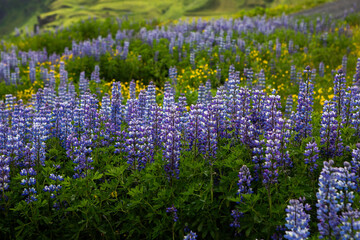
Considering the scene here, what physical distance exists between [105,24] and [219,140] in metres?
14.9

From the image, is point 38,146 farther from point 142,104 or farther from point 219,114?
point 219,114

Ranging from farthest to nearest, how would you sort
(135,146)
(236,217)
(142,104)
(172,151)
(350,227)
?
(142,104) < (135,146) < (172,151) < (236,217) < (350,227)

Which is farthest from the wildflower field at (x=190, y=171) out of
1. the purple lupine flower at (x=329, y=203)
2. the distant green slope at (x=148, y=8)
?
the distant green slope at (x=148, y=8)

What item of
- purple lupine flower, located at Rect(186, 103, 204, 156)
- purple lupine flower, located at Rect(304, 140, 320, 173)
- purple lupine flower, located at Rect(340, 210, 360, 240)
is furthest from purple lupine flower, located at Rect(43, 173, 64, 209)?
purple lupine flower, located at Rect(340, 210, 360, 240)

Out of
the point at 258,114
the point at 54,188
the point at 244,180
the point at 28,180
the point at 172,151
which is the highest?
the point at 258,114

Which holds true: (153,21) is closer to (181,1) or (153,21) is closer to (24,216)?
(24,216)

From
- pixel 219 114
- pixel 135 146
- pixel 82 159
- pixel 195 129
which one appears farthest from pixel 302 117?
pixel 82 159

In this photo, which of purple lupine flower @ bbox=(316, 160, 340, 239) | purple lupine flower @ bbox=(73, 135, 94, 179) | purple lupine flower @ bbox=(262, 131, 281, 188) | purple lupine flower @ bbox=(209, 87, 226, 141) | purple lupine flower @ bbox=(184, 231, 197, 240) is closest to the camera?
purple lupine flower @ bbox=(316, 160, 340, 239)

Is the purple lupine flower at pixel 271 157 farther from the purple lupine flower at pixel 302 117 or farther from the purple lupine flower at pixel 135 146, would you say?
the purple lupine flower at pixel 135 146

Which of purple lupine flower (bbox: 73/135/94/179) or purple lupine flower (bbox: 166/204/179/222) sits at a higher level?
purple lupine flower (bbox: 73/135/94/179)

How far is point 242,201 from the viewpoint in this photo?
12.4ft

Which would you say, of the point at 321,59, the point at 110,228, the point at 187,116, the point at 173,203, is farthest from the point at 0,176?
the point at 321,59

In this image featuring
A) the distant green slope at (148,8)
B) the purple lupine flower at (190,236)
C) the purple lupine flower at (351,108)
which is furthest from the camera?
the distant green slope at (148,8)

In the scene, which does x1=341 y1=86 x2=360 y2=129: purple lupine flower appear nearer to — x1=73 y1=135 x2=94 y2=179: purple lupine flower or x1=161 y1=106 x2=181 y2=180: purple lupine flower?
x1=161 y1=106 x2=181 y2=180: purple lupine flower
